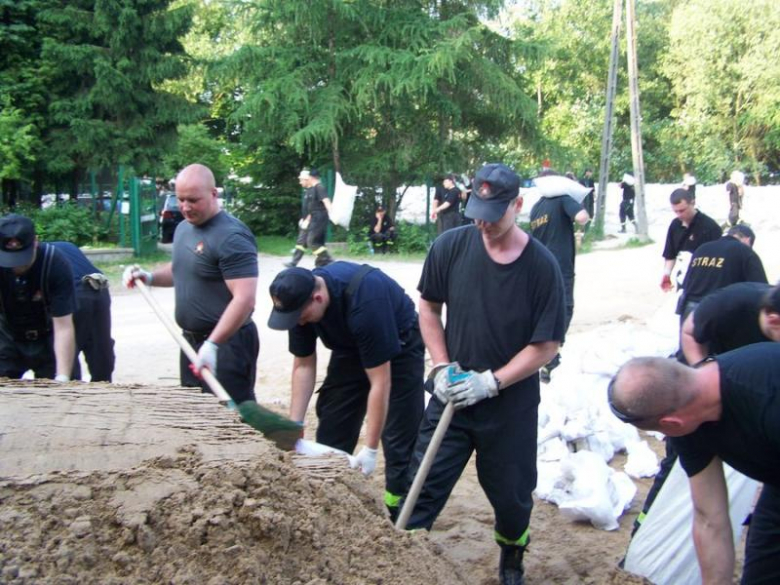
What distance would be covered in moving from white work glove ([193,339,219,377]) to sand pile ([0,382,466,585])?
1.34 m

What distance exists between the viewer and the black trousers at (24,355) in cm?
477

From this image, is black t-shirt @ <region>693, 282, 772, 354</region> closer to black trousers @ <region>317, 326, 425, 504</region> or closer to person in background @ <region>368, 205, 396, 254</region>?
black trousers @ <region>317, 326, 425, 504</region>

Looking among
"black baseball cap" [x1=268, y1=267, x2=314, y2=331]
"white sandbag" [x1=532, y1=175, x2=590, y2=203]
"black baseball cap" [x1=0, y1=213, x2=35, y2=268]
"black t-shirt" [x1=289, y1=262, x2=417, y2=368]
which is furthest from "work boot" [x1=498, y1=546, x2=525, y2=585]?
"white sandbag" [x1=532, y1=175, x2=590, y2=203]

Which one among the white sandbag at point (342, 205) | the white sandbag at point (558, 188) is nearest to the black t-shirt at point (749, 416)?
the white sandbag at point (558, 188)

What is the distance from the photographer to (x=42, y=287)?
4.57 metres

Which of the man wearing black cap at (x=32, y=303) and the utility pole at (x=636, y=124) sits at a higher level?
the utility pole at (x=636, y=124)

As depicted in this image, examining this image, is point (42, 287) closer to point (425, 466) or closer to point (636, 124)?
point (425, 466)

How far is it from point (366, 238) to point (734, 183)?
9.40 metres

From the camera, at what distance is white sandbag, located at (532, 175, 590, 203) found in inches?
285

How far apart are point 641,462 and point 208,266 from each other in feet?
9.84

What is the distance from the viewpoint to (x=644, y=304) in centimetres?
1111

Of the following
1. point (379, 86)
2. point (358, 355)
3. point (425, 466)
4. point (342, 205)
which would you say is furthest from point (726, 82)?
point (425, 466)

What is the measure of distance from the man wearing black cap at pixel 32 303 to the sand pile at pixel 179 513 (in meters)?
1.81

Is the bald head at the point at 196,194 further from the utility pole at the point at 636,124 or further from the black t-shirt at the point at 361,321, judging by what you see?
the utility pole at the point at 636,124
